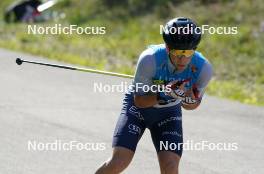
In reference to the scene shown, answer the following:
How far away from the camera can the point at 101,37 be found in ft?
62.4

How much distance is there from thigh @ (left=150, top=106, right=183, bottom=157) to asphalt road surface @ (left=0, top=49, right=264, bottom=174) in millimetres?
1809

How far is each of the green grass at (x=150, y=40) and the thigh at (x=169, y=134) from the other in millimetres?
6819

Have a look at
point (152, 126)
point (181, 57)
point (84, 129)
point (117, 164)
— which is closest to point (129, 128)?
point (152, 126)

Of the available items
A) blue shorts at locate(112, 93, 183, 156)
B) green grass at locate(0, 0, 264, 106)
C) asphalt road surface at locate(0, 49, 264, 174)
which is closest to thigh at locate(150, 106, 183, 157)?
blue shorts at locate(112, 93, 183, 156)

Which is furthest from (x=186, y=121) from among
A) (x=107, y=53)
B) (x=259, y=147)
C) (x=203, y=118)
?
(x=107, y=53)

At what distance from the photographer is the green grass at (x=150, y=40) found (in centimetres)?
1477

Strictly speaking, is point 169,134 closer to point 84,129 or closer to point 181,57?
point 181,57

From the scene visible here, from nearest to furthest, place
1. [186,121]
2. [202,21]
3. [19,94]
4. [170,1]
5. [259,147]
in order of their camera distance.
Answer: [259,147], [186,121], [19,94], [202,21], [170,1]

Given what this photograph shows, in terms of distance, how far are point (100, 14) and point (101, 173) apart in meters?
15.3

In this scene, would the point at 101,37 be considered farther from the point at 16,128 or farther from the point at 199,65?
the point at 199,65

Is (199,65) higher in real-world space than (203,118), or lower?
higher

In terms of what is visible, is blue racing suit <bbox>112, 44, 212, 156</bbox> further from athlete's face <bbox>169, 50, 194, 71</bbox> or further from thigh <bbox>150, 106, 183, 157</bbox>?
athlete's face <bbox>169, 50, 194, 71</bbox>

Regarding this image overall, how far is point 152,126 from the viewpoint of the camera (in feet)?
20.1

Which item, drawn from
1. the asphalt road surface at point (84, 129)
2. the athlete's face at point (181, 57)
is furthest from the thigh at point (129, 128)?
the asphalt road surface at point (84, 129)
